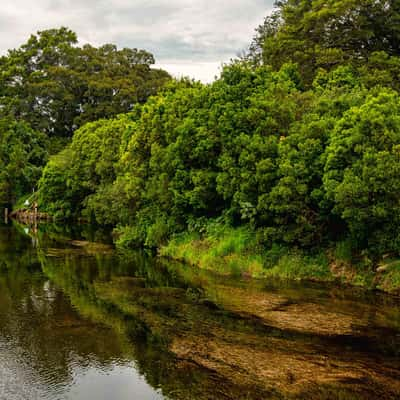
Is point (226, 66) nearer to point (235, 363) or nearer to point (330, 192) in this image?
point (330, 192)

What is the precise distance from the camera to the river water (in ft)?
42.9

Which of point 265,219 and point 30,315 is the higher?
point 265,219

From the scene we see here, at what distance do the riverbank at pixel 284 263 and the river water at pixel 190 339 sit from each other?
1.21 m

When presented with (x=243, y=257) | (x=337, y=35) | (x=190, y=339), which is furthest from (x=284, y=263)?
(x=337, y=35)

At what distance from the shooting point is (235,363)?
14.4 meters

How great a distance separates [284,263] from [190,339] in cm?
1108

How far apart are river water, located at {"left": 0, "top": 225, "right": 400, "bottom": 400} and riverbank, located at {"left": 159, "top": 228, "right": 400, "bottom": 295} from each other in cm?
121

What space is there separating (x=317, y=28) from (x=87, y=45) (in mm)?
65623

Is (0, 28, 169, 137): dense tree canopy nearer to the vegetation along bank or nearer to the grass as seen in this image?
the vegetation along bank

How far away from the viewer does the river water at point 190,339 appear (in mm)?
13078

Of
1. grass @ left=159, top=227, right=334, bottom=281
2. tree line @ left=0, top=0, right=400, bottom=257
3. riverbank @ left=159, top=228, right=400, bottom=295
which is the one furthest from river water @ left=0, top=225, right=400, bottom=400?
tree line @ left=0, top=0, right=400, bottom=257

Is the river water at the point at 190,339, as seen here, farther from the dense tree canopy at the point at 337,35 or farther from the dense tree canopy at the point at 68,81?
the dense tree canopy at the point at 68,81

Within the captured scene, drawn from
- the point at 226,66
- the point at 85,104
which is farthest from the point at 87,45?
the point at 226,66

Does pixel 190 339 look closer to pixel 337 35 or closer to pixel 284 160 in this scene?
pixel 284 160
